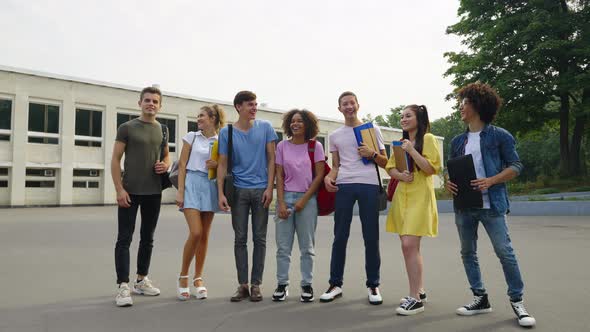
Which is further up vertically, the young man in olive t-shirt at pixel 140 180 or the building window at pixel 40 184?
the building window at pixel 40 184

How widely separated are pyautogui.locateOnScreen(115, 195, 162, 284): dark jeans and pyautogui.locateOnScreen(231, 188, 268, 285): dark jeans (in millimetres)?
838

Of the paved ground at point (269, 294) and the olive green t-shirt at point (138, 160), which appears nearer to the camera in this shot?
the paved ground at point (269, 294)

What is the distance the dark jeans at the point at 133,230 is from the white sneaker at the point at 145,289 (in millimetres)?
115

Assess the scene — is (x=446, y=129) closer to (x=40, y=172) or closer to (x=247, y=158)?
(x=40, y=172)

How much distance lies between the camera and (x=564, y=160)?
26.7 metres

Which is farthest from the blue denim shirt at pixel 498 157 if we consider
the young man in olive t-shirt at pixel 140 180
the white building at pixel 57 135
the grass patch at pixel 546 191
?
the white building at pixel 57 135

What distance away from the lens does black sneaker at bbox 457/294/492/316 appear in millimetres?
4160

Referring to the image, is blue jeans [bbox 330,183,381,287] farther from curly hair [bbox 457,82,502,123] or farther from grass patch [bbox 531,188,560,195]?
grass patch [bbox 531,188,560,195]

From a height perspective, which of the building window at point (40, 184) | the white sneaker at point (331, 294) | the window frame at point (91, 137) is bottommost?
the white sneaker at point (331, 294)

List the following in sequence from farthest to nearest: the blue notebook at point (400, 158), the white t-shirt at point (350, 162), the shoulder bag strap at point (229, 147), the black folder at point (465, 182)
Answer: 1. the shoulder bag strap at point (229, 147)
2. the white t-shirt at point (350, 162)
3. the blue notebook at point (400, 158)
4. the black folder at point (465, 182)

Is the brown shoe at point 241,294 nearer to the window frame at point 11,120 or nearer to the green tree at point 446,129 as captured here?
the window frame at point 11,120

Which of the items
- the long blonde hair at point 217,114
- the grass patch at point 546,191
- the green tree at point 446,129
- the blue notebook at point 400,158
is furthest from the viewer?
the green tree at point 446,129

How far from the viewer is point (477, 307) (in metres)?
4.21

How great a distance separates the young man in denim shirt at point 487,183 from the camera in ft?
13.3
